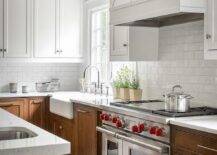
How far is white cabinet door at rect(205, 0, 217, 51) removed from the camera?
2.87 metres

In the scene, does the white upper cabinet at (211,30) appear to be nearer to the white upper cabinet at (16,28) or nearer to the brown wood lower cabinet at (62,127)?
the brown wood lower cabinet at (62,127)

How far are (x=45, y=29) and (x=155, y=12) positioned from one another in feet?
8.77

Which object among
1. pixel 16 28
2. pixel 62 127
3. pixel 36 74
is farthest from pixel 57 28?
pixel 62 127

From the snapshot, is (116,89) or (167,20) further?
(116,89)

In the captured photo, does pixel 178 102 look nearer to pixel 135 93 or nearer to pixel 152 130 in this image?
pixel 152 130

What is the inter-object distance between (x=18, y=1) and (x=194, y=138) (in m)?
3.70

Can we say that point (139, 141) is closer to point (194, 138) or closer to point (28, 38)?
point (194, 138)

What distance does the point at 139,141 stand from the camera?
10.6 feet

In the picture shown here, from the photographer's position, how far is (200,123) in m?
2.71

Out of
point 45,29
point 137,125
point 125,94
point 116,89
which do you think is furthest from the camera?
point 45,29

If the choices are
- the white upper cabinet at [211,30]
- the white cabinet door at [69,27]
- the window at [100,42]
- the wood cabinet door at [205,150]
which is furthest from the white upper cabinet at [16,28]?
the wood cabinet door at [205,150]

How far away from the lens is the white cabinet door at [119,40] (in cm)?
413

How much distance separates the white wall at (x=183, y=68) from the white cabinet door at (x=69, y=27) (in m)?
1.73

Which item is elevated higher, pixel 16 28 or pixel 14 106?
pixel 16 28
